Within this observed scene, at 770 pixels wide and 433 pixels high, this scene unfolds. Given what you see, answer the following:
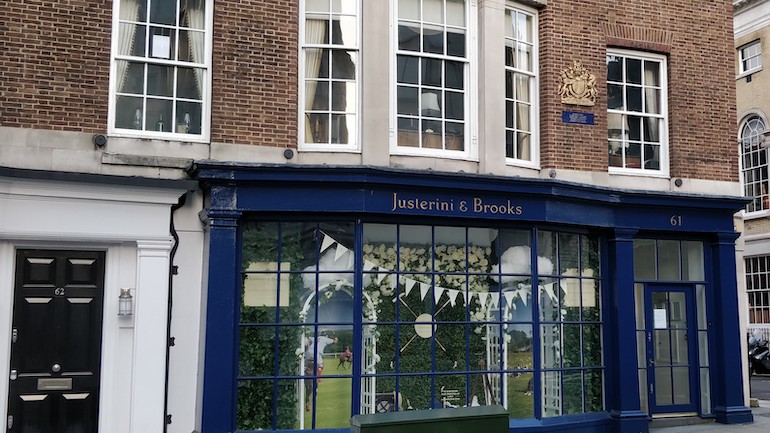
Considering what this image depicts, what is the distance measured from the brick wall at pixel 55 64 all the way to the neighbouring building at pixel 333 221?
27 mm

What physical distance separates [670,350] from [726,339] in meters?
0.95

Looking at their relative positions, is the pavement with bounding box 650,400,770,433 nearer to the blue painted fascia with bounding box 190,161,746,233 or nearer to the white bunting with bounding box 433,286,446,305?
the blue painted fascia with bounding box 190,161,746,233

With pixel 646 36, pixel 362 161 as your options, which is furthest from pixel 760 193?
pixel 362 161

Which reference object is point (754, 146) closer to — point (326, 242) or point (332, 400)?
point (326, 242)

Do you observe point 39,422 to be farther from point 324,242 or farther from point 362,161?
point 362,161

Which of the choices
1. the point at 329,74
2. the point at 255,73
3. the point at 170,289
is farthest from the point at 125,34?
the point at 170,289

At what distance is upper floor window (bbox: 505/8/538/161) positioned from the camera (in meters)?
11.7

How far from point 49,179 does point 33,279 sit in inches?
50.2

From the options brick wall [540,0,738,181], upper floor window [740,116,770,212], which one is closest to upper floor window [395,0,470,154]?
brick wall [540,0,738,181]

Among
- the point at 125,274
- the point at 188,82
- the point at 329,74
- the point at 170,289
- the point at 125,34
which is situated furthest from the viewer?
the point at 329,74

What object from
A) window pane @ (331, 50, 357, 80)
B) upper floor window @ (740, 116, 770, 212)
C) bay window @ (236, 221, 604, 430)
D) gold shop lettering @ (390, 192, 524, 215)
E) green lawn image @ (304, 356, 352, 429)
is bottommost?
green lawn image @ (304, 356, 352, 429)

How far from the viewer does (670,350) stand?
1253 cm

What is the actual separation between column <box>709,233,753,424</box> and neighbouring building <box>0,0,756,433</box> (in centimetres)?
6

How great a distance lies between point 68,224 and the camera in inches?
367
